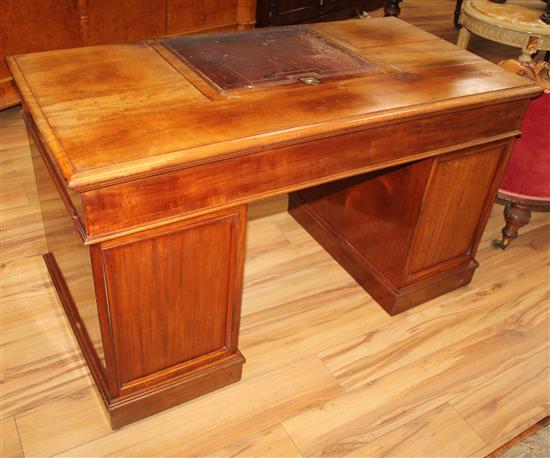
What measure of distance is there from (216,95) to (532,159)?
49.0 inches

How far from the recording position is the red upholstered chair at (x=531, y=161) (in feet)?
6.28

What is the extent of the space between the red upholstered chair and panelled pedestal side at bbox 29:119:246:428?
1151 mm

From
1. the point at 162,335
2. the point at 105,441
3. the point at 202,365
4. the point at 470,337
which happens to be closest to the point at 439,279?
the point at 470,337

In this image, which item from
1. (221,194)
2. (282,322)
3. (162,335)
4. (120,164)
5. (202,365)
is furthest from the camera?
(282,322)

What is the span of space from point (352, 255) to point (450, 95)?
2.60ft

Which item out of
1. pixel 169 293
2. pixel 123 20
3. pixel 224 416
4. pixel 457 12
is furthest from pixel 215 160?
pixel 457 12

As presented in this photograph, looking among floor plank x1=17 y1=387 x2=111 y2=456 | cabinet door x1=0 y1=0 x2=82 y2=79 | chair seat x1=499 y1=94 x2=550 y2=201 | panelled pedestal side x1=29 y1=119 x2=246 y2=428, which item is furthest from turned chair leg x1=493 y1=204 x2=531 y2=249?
cabinet door x1=0 y1=0 x2=82 y2=79

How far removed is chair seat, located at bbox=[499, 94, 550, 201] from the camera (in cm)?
197

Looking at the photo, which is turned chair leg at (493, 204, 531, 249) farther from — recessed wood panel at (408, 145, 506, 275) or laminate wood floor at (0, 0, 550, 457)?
recessed wood panel at (408, 145, 506, 275)

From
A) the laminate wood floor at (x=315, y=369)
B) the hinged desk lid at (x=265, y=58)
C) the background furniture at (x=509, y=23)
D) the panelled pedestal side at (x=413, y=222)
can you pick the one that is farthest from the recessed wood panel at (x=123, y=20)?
the background furniture at (x=509, y=23)

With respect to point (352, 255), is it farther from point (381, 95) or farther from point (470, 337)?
point (381, 95)

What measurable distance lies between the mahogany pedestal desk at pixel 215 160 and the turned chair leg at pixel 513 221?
36cm

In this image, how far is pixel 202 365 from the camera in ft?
5.42

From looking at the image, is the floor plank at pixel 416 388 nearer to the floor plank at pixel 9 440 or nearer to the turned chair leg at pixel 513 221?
the turned chair leg at pixel 513 221
